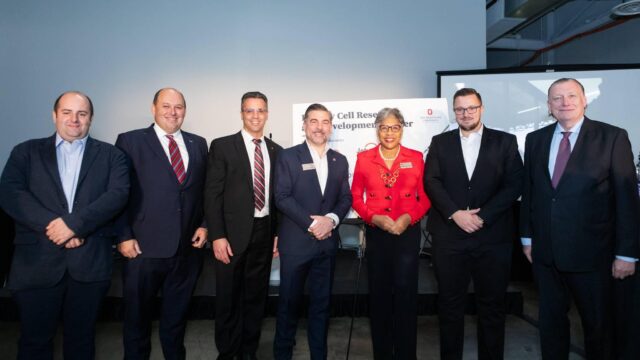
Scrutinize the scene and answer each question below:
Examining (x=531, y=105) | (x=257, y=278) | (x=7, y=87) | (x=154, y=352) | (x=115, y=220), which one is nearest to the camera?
(x=115, y=220)

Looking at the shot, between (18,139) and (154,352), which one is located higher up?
(18,139)

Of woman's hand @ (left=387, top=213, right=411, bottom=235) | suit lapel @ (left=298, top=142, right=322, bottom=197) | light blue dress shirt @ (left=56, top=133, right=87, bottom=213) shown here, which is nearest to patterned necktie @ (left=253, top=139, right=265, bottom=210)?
suit lapel @ (left=298, top=142, right=322, bottom=197)

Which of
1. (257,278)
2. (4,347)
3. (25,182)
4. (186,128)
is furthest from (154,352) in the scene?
(186,128)

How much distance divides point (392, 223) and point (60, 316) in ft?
6.09

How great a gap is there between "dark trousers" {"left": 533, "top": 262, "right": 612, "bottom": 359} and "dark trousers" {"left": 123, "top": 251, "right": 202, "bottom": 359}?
2065 mm

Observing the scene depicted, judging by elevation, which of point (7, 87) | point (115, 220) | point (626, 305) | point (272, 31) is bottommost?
point (626, 305)

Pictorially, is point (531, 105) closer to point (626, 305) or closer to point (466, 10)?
point (466, 10)

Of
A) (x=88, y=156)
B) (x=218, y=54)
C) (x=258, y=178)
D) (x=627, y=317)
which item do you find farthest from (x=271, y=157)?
(x=218, y=54)

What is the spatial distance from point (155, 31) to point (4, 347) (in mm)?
3819

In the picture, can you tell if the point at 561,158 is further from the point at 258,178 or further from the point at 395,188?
the point at 258,178

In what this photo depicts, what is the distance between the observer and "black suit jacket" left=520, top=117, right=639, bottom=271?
185 centimetres

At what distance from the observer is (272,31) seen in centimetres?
479

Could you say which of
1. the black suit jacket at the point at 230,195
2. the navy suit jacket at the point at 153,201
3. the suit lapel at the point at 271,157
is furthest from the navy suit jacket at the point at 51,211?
the suit lapel at the point at 271,157

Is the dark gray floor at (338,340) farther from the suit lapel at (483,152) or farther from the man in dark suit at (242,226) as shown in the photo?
the suit lapel at (483,152)
